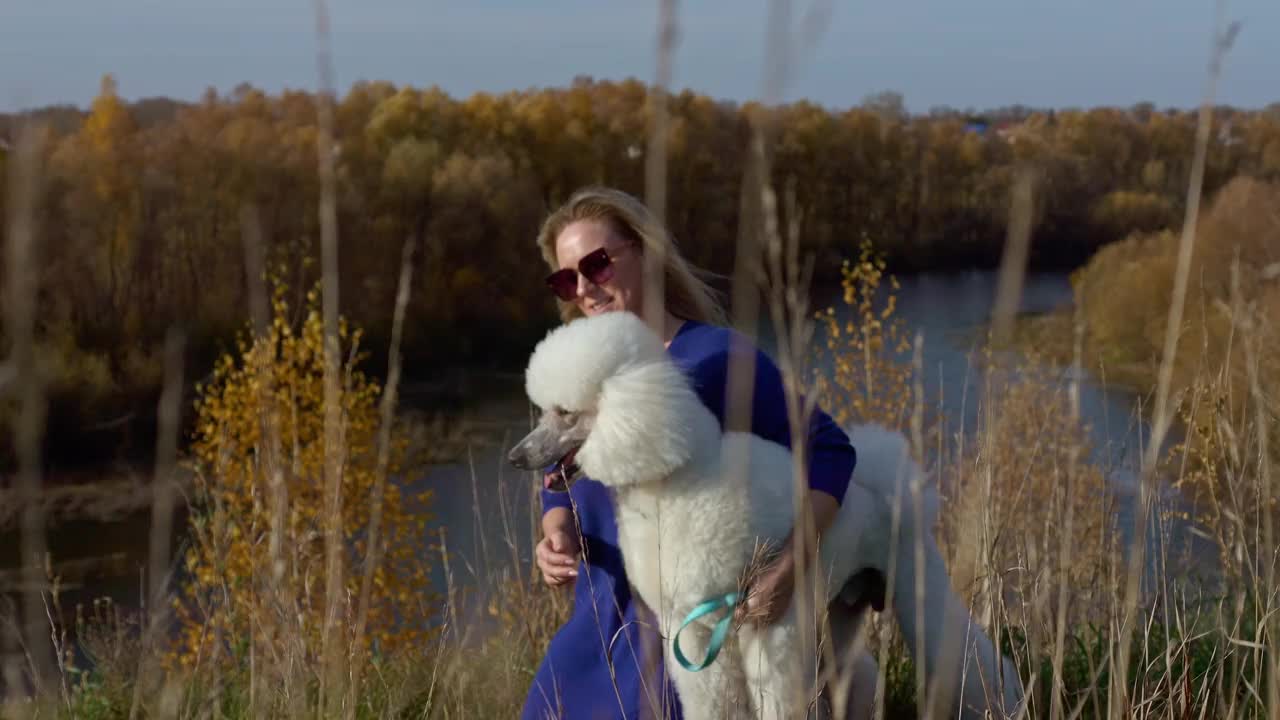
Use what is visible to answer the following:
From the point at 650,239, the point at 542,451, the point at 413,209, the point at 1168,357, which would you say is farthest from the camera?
the point at 413,209

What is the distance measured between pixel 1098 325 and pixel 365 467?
41.0ft

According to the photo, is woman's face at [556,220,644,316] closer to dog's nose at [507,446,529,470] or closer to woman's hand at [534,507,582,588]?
woman's hand at [534,507,582,588]

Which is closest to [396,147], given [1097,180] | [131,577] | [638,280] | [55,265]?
[55,265]

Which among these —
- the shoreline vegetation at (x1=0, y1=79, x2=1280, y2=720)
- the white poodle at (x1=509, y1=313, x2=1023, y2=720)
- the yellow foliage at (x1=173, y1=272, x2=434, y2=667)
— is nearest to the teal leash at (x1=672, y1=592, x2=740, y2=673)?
the white poodle at (x1=509, y1=313, x2=1023, y2=720)

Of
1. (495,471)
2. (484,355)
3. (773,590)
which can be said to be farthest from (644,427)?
(484,355)

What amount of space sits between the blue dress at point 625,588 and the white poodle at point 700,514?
0.08 m

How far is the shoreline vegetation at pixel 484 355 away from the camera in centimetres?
195

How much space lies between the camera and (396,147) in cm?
3047

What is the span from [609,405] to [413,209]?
27144mm

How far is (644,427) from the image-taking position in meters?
1.85

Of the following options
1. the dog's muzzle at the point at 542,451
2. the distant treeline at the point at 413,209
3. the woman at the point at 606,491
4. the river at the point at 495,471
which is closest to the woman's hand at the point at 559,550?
the woman at the point at 606,491

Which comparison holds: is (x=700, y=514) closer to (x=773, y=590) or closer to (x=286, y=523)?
(x=773, y=590)

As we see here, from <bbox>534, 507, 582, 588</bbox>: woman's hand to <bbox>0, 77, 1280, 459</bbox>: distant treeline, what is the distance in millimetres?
7013

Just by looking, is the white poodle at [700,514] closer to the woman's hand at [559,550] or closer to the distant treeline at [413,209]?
the woman's hand at [559,550]
